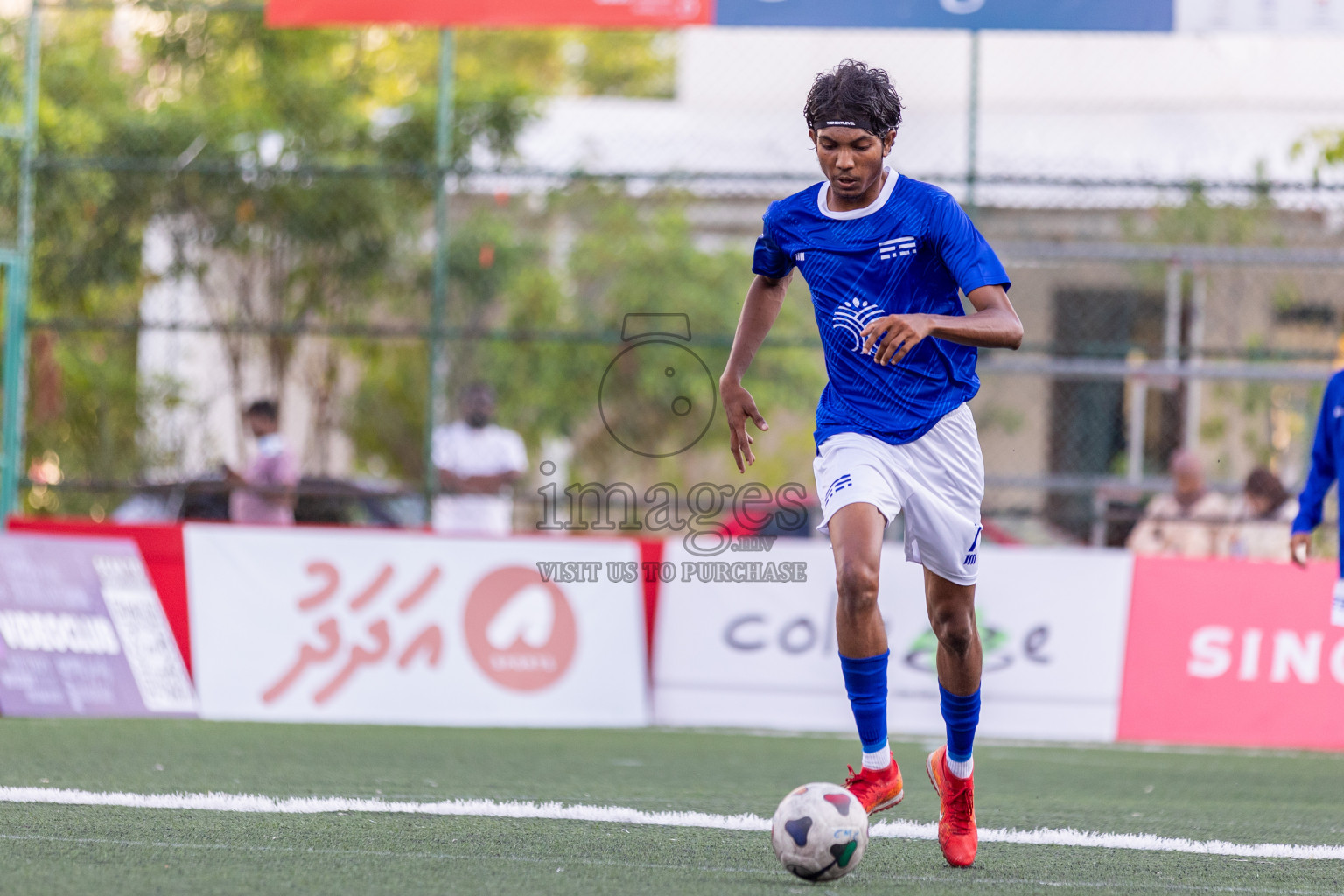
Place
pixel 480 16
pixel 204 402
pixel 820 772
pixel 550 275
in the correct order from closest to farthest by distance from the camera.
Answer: pixel 820 772
pixel 480 16
pixel 204 402
pixel 550 275

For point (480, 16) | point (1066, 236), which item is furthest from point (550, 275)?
point (480, 16)

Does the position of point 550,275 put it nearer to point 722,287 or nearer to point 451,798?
point 722,287

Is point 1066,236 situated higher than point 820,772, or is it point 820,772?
point 1066,236

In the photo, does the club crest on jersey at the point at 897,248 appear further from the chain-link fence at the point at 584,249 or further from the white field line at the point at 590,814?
the chain-link fence at the point at 584,249

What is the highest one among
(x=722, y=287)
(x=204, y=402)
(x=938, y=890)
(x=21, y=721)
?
(x=722, y=287)

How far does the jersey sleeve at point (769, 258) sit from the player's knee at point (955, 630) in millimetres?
1153

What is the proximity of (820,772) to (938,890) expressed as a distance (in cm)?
326

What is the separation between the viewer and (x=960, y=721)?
477 centimetres

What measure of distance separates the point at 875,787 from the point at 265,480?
23.6 feet

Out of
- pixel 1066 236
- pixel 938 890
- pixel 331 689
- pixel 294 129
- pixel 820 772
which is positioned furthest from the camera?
pixel 294 129

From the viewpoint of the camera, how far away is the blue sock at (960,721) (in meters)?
4.71

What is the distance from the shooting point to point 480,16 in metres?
10.2

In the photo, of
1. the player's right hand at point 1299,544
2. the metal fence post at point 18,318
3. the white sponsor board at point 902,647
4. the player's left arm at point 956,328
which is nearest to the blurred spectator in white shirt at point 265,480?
the metal fence post at point 18,318

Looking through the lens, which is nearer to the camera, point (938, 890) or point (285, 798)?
point (938, 890)
